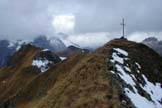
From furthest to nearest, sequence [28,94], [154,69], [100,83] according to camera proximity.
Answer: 1. [28,94]
2. [154,69]
3. [100,83]

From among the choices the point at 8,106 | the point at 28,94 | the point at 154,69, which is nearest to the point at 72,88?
the point at 154,69

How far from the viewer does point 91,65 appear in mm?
63000

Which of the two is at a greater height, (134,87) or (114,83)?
(114,83)

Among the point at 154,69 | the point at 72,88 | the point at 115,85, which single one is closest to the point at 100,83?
the point at 115,85

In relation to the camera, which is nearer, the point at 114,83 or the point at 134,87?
the point at 114,83

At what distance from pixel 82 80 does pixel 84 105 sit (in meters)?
8.72

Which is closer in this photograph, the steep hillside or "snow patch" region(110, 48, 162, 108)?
the steep hillside

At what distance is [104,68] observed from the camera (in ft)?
194

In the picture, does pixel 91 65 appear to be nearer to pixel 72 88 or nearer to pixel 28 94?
pixel 72 88

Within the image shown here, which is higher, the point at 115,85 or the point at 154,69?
the point at 115,85

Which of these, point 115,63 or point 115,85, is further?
point 115,63

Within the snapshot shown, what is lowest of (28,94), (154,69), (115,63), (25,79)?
(25,79)

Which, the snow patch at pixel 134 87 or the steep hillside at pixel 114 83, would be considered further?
the snow patch at pixel 134 87

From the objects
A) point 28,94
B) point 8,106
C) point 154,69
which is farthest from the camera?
point 8,106
